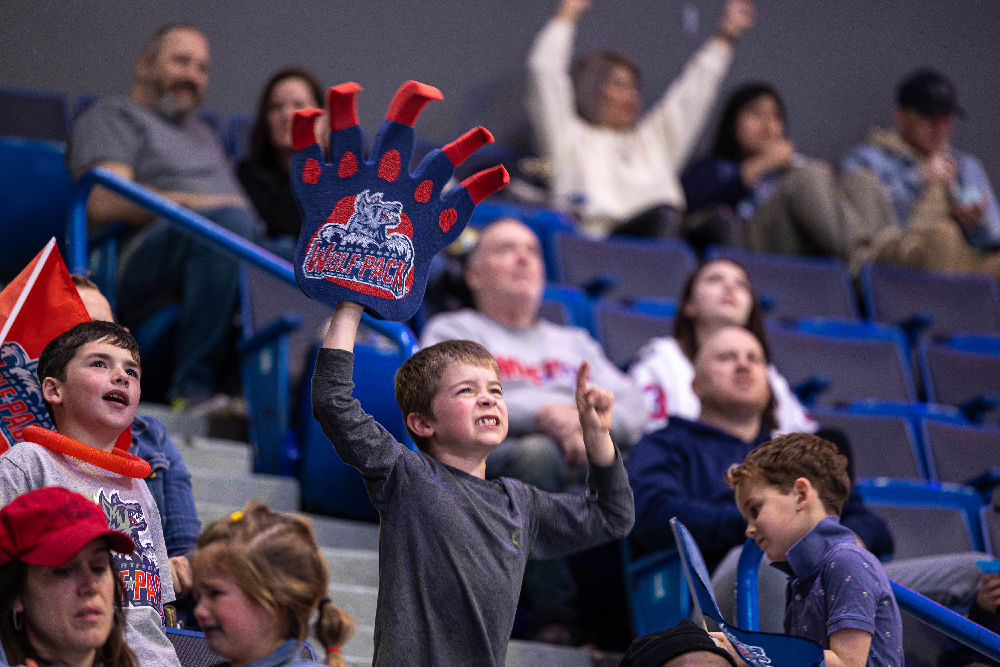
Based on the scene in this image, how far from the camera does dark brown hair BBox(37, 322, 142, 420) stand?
1754 millimetres

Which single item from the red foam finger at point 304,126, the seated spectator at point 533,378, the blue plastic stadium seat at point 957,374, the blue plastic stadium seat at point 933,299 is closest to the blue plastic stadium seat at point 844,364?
the blue plastic stadium seat at point 957,374

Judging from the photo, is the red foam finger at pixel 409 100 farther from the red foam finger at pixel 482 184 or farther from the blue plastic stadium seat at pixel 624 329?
the blue plastic stadium seat at pixel 624 329

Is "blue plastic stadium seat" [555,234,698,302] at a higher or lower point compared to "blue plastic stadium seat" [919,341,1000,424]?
higher

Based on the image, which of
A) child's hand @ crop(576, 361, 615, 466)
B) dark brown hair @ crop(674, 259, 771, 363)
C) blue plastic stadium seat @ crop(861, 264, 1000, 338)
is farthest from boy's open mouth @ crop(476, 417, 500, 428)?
blue plastic stadium seat @ crop(861, 264, 1000, 338)

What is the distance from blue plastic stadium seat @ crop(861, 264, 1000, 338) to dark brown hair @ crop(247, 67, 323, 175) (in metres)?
2.18

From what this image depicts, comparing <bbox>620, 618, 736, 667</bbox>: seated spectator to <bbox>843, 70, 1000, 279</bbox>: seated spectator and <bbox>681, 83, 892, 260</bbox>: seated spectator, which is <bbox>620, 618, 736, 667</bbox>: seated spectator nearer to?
<bbox>681, 83, 892, 260</bbox>: seated spectator

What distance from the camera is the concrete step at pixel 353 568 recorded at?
8.29 feet

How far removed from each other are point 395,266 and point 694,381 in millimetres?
1283

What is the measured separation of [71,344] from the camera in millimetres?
1771

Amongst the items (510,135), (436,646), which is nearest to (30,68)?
(510,135)

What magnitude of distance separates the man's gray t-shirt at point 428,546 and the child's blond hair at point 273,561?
0.12m

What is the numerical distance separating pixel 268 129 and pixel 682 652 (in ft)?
8.21

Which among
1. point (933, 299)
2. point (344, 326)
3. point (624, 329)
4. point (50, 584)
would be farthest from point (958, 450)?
point (50, 584)

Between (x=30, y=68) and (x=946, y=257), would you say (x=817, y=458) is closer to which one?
(x=946, y=257)
